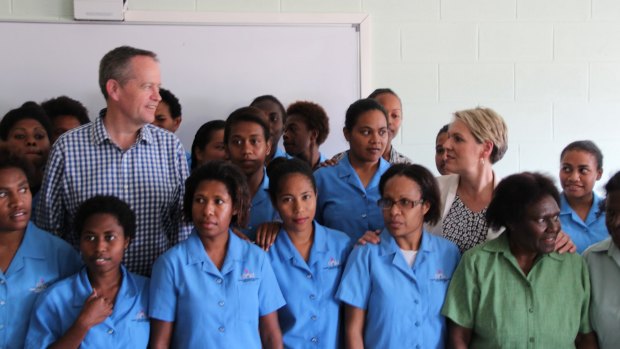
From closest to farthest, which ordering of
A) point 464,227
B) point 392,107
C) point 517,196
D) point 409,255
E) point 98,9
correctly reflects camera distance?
point 517,196 < point 409,255 < point 464,227 < point 392,107 < point 98,9

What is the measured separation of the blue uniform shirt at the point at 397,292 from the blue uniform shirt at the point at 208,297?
0.31 m

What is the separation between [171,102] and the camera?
3514 millimetres

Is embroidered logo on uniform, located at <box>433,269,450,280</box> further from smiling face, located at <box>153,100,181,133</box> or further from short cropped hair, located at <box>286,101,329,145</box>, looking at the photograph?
smiling face, located at <box>153,100,181,133</box>

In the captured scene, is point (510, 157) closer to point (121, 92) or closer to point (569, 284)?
point (569, 284)

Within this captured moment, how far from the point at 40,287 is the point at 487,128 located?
176cm

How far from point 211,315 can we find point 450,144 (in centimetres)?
118

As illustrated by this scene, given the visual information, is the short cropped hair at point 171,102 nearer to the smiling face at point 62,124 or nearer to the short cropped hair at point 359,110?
the smiling face at point 62,124

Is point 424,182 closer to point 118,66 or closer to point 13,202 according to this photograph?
point 118,66

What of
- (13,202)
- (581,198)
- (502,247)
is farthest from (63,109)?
(581,198)

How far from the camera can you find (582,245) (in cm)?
254

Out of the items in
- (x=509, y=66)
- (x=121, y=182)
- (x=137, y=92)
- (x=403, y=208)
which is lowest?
(x=403, y=208)

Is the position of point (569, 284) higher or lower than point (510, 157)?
lower

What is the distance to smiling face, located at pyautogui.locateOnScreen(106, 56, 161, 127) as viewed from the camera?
232 cm

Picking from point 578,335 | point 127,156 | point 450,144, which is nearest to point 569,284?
point 578,335
